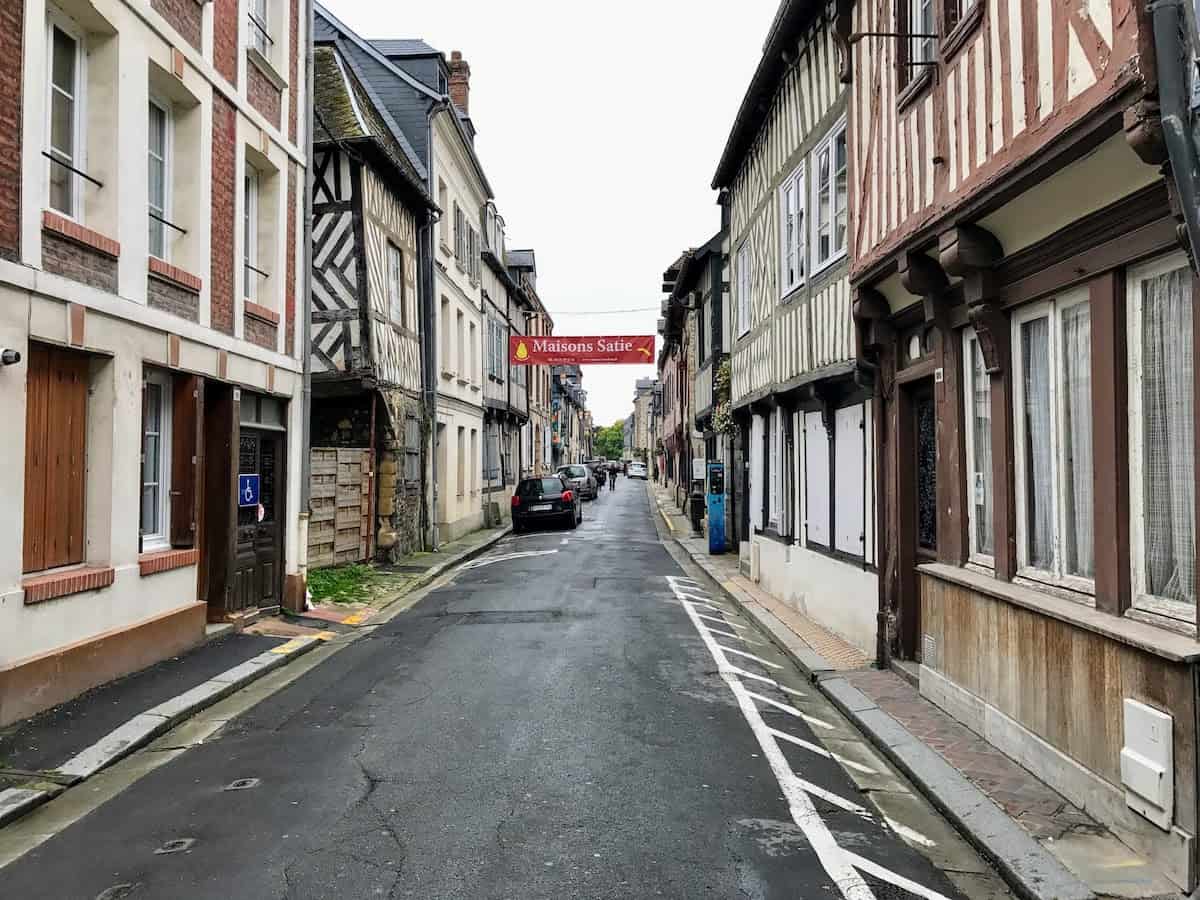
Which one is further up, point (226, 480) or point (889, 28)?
point (889, 28)

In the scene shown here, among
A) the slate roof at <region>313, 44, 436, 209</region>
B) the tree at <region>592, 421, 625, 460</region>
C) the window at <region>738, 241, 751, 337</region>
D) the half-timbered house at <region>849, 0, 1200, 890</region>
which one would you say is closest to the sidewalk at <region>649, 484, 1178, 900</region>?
the half-timbered house at <region>849, 0, 1200, 890</region>

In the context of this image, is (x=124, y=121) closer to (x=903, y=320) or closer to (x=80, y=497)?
(x=80, y=497)

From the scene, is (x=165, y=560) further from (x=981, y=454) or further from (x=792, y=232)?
(x=792, y=232)

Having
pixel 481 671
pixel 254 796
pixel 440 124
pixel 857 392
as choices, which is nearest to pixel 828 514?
pixel 857 392

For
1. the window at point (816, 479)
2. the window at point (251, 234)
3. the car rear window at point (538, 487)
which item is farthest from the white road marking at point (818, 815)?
the car rear window at point (538, 487)

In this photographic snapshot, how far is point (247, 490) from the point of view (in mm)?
10445

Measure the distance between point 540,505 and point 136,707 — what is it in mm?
19242

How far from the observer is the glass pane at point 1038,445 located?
5570 millimetres

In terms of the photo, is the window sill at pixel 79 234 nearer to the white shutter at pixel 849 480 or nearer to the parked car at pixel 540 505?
the white shutter at pixel 849 480

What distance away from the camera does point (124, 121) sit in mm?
7715

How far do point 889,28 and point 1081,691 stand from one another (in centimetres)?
542

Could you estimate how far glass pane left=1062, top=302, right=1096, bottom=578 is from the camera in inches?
201

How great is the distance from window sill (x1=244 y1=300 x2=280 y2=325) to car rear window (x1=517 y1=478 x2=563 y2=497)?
15331mm

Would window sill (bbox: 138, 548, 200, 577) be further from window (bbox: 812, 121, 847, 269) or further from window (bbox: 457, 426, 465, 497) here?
window (bbox: 457, 426, 465, 497)
